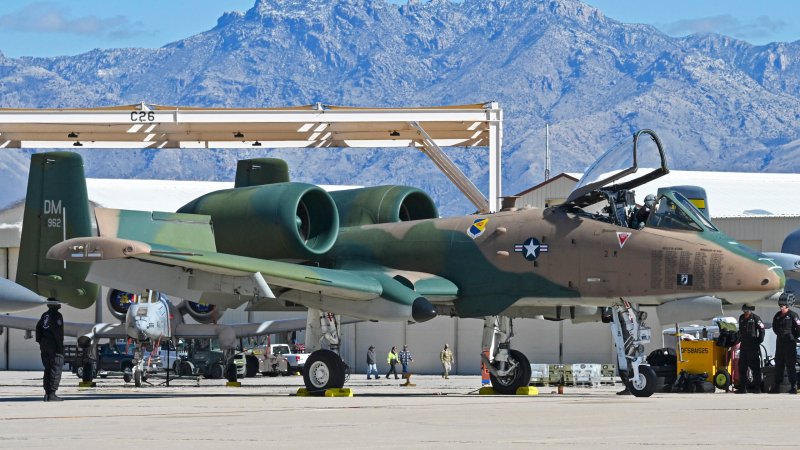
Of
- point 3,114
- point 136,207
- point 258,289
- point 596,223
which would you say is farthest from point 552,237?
point 136,207

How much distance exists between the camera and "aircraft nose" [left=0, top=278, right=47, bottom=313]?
17.5 m

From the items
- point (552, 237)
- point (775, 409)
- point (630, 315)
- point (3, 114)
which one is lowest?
point (775, 409)

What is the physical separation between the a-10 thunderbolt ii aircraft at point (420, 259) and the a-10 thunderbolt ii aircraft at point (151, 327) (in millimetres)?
6764

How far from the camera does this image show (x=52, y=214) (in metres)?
20.4

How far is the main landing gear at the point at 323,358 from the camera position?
1810 cm

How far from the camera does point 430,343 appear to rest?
4531cm

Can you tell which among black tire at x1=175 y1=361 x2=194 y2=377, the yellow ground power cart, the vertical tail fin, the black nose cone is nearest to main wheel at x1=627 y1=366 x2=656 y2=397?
the black nose cone

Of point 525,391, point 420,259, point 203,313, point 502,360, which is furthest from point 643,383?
point 203,313

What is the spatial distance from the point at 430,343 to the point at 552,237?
27.5 metres

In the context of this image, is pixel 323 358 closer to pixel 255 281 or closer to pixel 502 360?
pixel 255 281

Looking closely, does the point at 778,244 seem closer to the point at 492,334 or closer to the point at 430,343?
the point at 430,343

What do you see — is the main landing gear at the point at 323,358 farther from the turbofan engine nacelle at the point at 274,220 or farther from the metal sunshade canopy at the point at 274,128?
the metal sunshade canopy at the point at 274,128

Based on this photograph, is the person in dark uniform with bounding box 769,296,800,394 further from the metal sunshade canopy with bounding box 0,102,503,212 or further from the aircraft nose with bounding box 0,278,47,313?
the metal sunshade canopy with bounding box 0,102,503,212

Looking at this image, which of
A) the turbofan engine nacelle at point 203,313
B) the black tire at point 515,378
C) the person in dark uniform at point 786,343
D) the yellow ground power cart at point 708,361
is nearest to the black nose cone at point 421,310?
the black tire at point 515,378
